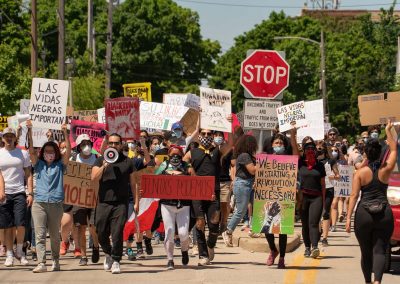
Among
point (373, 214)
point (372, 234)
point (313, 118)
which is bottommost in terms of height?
point (372, 234)

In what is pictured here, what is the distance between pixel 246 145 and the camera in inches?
672

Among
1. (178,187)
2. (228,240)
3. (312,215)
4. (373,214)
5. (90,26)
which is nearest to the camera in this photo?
(373,214)

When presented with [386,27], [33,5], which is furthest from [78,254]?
[386,27]

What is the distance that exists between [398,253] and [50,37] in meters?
63.1

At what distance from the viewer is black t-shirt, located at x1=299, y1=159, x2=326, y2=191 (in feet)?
56.4

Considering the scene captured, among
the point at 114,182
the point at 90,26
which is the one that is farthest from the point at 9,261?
the point at 90,26

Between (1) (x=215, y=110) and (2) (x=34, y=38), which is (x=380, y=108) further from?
(2) (x=34, y=38)

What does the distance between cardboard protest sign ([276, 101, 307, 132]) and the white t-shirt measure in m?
4.77

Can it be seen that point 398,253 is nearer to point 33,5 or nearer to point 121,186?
point 121,186

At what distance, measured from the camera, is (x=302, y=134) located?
19859 millimetres

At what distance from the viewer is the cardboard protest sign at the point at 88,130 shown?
19.9m

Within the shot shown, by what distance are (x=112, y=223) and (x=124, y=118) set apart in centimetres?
264

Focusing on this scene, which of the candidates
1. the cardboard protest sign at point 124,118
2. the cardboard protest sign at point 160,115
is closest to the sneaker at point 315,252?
the cardboard protest sign at point 124,118

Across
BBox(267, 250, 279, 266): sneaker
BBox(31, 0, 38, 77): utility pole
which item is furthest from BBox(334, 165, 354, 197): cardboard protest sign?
BBox(31, 0, 38, 77): utility pole
